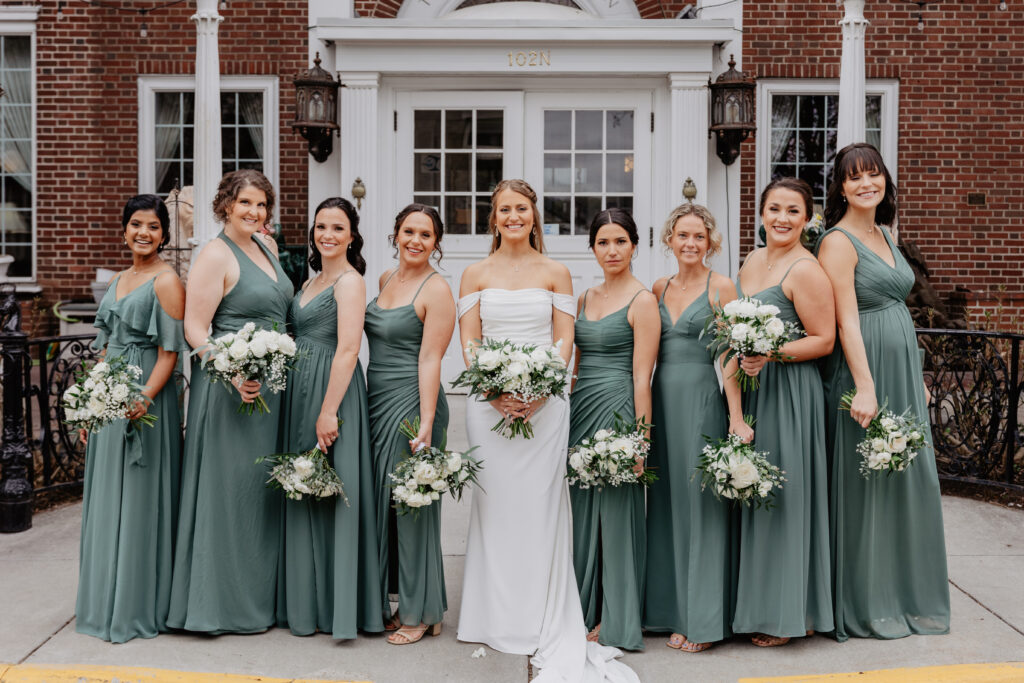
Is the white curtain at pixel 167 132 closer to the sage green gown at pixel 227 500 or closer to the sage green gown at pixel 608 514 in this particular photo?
the sage green gown at pixel 227 500

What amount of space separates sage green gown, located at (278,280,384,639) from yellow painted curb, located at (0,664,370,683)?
46 centimetres

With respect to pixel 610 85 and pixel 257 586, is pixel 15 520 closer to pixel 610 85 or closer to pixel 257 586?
pixel 257 586

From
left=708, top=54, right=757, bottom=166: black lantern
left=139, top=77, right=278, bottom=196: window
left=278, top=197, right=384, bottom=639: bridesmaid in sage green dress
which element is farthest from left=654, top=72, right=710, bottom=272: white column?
left=278, top=197, right=384, bottom=639: bridesmaid in sage green dress

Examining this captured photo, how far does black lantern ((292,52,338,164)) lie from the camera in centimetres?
898

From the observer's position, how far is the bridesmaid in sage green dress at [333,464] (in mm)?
4047

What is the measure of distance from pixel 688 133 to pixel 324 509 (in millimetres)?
6252

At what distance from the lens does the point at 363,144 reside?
912cm

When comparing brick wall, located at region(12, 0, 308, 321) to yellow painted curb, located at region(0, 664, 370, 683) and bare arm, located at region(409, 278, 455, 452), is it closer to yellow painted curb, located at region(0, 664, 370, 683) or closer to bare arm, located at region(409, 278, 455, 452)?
bare arm, located at region(409, 278, 455, 452)

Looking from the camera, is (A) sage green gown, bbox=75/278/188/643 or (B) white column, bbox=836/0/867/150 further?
(B) white column, bbox=836/0/867/150

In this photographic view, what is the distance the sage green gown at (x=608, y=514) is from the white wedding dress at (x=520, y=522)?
77mm

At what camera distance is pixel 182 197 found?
380 inches

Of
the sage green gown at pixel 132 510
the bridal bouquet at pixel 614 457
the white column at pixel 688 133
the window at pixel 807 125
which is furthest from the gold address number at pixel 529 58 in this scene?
the bridal bouquet at pixel 614 457

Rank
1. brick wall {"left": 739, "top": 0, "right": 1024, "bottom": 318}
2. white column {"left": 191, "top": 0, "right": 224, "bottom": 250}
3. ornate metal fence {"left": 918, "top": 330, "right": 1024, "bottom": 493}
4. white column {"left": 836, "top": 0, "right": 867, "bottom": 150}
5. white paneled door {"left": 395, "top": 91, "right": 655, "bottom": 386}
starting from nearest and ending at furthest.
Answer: ornate metal fence {"left": 918, "top": 330, "right": 1024, "bottom": 493}, white column {"left": 836, "top": 0, "right": 867, "bottom": 150}, white column {"left": 191, "top": 0, "right": 224, "bottom": 250}, white paneled door {"left": 395, "top": 91, "right": 655, "bottom": 386}, brick wall {"left": 739, "top": 0, "right": 1024, "bottom": 318}

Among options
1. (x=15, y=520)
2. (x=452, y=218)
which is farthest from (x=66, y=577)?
(x=452, y=218)
